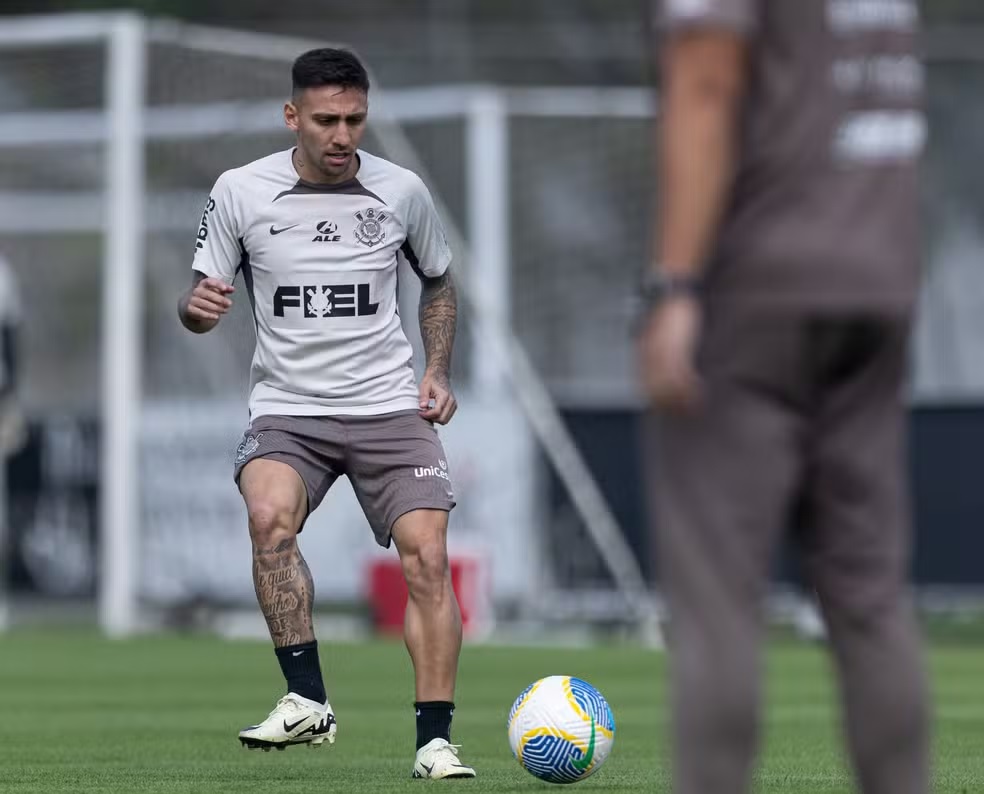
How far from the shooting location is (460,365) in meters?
19.7

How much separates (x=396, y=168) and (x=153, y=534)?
1109 cm

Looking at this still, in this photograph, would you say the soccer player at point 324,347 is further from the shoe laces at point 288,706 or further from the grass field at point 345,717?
the grass field at point 345,717

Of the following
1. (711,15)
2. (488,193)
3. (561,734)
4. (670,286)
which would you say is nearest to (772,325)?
(670,286)

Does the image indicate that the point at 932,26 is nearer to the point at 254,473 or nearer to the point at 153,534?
the point at 153,534

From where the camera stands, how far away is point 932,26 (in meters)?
24.9

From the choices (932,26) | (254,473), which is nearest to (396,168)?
(254,473)

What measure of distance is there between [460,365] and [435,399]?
453 inches

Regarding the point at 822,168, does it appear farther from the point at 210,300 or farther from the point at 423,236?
the point at 423,236

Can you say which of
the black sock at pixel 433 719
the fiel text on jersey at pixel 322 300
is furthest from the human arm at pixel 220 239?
the black sock at pixel 433 719

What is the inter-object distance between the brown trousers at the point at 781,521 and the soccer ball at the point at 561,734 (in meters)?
2.94

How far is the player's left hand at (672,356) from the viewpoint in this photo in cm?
428

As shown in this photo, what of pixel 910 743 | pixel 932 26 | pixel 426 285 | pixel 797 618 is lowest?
pixel 797 618

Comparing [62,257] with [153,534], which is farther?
[62,257]

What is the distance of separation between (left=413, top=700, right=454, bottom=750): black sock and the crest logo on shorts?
101 centimetres
